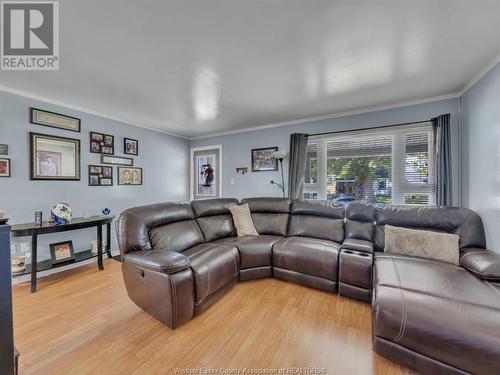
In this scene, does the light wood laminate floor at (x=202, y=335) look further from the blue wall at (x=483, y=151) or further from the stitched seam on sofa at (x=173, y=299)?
the blue wall at (x=483, y=151)

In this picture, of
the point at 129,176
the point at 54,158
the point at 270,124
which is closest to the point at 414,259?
the point at 270,124

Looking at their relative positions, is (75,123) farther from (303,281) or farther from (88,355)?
(303,281)

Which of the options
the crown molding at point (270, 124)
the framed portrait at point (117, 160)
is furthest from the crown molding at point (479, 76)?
the framed portrait at point (117, 160)

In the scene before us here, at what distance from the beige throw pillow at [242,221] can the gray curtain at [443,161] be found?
250 cm

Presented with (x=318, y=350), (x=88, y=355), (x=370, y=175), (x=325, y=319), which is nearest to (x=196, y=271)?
(x=88, y=355)

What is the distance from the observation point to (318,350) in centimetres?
145

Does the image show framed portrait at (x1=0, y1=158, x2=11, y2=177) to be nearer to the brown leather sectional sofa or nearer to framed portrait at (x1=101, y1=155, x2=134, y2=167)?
framed portrait at (x1=101, y1=155, x2=134, y2=167)

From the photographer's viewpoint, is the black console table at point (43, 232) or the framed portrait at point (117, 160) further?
the framed portrait at point (117, 160)

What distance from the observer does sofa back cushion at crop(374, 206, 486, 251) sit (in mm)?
2061

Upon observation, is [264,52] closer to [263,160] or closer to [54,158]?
[263,160]

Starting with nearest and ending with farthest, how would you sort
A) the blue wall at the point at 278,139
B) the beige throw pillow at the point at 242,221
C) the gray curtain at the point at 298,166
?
the blue wall at the point at 278,139 → the beige throw pillow at the point at 242,221 → the gray curtain at the point at 298,166

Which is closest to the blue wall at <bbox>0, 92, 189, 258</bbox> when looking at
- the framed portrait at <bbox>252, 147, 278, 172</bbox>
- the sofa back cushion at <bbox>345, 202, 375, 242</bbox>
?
the framed portrait at <bbox>252, 147, 278, 172</bbox>

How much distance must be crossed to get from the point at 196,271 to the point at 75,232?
2496 millimetres

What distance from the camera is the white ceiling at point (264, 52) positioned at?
134cm
